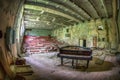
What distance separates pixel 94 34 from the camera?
53.8 ft

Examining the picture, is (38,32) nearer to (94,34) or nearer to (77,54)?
(94,34)

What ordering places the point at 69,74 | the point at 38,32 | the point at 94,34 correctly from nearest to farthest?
1. the point at 69,74
2. the point at 94,34
3. the point at 38,32

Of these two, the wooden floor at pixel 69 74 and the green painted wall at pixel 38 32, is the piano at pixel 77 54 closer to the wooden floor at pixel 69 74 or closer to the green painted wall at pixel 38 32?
the wooden floor at pixel 69 74

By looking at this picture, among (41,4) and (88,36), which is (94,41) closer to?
(88,36)

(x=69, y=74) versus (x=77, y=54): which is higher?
(x=77, y=54)

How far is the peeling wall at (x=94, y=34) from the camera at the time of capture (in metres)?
15.0

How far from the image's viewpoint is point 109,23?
1503cm

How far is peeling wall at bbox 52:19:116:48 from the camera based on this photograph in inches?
590

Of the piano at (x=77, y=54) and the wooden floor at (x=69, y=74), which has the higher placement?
the piano at (x=77, y=54)

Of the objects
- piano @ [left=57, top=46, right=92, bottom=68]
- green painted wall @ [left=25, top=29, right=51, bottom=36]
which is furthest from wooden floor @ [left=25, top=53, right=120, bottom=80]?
green painted wall @ [left=25, top=29, right=51, bottom=36]

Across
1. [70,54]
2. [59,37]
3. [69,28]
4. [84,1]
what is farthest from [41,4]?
[59,37]

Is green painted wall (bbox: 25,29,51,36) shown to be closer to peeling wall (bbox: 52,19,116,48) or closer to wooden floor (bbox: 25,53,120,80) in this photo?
peeling wall (bbox: 52,19,116,48)

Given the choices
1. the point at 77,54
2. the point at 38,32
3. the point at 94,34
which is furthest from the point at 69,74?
the point at 38,32

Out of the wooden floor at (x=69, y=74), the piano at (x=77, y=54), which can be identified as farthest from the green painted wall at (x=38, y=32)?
the wooden floor at (x=69, y=74)
